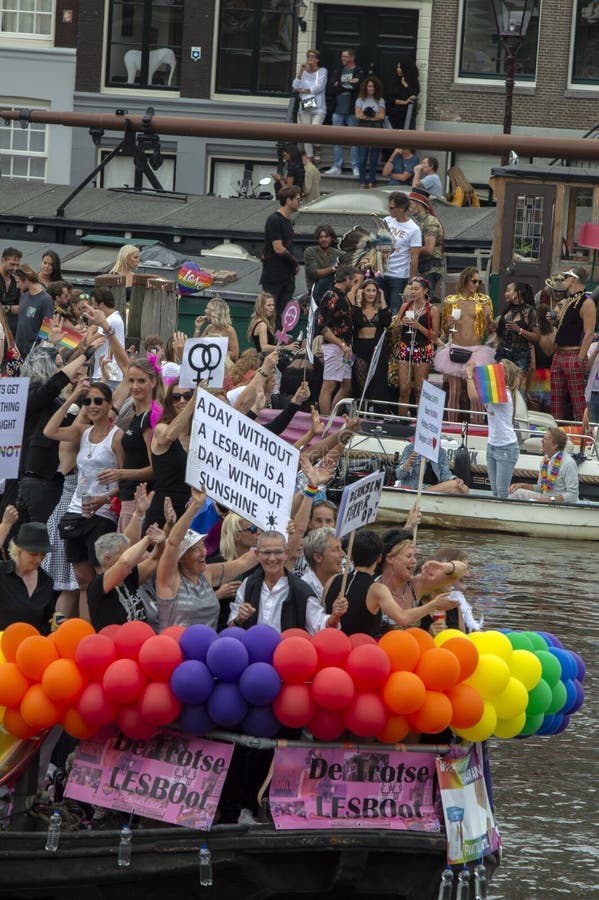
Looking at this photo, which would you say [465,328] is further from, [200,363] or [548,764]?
[548,764]

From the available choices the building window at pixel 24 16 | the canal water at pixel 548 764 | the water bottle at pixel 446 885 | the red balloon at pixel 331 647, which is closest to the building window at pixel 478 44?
the building window at pixel 24 16

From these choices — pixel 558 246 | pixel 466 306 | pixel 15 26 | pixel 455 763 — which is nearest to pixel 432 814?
pixel 455 763

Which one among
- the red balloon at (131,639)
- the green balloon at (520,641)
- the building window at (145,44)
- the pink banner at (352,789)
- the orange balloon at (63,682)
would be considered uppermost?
the building window at (145,44)

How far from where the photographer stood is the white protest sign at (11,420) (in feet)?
32.5

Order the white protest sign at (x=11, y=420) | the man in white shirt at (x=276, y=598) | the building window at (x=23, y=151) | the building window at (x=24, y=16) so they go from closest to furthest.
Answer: the man in white shirt at (x=276, y=598) → the white protest sign at (x=11, y=420) → the building window at (x=23, y=151) → the building window at (x=24, y=16)

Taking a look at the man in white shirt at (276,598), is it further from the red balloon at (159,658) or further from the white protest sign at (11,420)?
the white protest sign at (11,420)

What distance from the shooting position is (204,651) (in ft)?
23.6

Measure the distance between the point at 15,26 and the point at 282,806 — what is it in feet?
102

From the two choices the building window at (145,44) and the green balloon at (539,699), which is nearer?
the green balloon at (539,699)

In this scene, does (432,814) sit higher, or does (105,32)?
(105,32)

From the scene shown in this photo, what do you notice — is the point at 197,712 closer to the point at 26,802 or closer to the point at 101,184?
the point at 26,802

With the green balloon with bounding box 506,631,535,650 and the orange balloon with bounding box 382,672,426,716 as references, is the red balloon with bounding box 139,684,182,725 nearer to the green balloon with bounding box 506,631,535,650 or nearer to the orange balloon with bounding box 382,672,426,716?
the orange balloon with bounding box 382,672,426,716

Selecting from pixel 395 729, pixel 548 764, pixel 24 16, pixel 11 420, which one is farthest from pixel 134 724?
pixel 24 16

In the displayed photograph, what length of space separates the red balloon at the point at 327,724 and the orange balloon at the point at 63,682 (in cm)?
93
